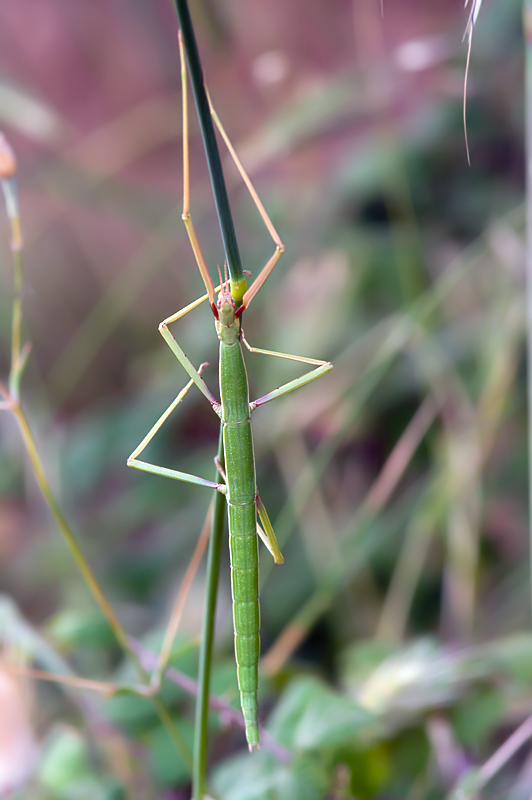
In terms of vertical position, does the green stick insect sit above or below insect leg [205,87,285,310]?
below

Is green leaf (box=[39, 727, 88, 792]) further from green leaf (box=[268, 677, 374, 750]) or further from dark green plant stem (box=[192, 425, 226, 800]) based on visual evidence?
dark green plant stem (box=[192, 425, 226, 800])

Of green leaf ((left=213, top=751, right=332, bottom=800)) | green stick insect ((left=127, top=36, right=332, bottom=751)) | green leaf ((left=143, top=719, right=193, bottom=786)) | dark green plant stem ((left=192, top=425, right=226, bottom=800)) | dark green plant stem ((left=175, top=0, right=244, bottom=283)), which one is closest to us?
dark green plant stem ((left=175, top=0, right=244, bottom=283))

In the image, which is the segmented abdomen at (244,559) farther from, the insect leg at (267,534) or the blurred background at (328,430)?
the blurred background at (328,430)

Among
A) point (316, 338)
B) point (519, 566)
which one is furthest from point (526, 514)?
point (316, 338)

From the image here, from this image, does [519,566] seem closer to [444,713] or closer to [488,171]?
[444,713]

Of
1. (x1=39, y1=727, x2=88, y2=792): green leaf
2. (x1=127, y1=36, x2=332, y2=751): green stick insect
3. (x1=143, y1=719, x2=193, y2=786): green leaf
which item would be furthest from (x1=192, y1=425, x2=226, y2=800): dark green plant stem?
(x1=39, y1=727, x2=88, y2=792): green leaf

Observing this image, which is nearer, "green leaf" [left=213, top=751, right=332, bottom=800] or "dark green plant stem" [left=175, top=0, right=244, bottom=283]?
"dark green plant stem" [left=175, top=0, right=244, bottom=283]

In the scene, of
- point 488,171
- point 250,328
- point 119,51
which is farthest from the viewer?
point 119,51

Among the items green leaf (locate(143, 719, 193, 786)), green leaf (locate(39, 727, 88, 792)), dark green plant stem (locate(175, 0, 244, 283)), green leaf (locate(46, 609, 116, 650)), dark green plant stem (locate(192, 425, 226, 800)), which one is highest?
dark green plant stem (locate(175, 0, 244, 283))
